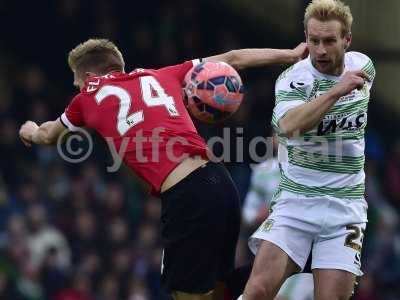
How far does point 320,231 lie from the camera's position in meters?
7.77

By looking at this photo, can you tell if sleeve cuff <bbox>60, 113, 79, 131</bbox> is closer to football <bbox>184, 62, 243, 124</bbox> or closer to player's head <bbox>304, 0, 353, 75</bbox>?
football <bbox>184, 62, 243, 124</bbox>

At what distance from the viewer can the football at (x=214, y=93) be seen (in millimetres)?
7449

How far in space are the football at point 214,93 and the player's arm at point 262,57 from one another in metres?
0.52

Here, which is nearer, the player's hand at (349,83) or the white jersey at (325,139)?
the player's hand at (349,83)

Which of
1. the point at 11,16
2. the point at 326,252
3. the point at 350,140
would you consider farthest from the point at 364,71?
the point at 11,16

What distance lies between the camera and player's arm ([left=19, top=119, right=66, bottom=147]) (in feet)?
26.9

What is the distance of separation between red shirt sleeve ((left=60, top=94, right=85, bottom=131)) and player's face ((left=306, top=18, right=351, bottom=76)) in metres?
1.59

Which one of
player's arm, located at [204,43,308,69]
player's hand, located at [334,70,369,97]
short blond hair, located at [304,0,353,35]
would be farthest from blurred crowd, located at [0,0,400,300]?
player's hand, located at [334,70,369,97]

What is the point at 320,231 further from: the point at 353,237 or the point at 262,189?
the point at 262,189

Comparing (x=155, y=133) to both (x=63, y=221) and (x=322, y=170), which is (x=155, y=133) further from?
(x=63, y=221)

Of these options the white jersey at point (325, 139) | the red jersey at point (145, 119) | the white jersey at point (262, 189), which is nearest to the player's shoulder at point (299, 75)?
the white jersey at point (325, 139)

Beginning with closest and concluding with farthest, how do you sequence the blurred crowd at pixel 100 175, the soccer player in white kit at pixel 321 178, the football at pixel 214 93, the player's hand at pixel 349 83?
the player's hand at pixel 349 83
the football at pixel 214 93
the soccer player in white kit at pixel 321 178
the blurred crowd at pixel 100 175

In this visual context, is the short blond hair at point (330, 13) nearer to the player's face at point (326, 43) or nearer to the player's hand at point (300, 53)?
the player's face at point (326, 43)

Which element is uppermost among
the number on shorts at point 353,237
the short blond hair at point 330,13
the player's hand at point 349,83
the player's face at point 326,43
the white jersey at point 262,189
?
the short blond hair at point 330,13
